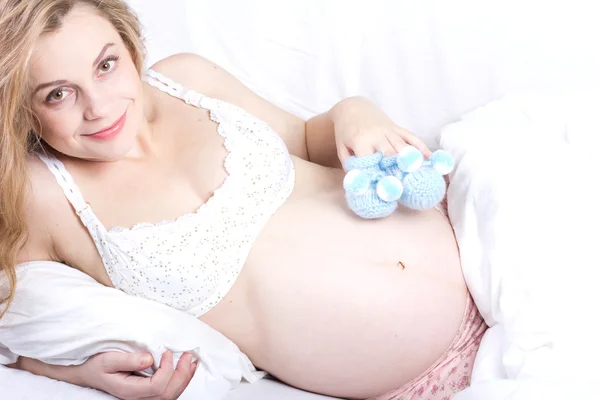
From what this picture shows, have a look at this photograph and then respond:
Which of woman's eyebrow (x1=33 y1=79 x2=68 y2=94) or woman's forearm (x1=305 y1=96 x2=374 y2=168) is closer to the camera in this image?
woman's eyebrow (x1=33 y1=79 x2=68 y2=94)

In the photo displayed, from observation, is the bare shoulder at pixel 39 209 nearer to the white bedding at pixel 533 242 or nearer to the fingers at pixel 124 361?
the fingers at pixel 124 361

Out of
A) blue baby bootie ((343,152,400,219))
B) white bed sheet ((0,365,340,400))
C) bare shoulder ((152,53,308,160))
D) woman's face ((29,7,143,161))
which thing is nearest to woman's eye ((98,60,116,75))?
woman's face ((29,7,143,161))

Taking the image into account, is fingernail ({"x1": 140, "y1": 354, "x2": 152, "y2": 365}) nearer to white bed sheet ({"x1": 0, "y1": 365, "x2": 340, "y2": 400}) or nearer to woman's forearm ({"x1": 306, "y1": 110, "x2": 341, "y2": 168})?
white bed sheet ({"x1": 0, "y1": 365, "x2": 340, "y2": 400})

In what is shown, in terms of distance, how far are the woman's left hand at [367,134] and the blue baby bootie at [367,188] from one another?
39 mm

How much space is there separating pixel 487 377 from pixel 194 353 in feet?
1.59

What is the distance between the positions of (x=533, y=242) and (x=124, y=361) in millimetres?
698

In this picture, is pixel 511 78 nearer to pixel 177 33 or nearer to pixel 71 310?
pixel 177 33

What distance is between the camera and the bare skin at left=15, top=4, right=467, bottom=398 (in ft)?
3.84

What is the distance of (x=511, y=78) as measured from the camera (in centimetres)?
170

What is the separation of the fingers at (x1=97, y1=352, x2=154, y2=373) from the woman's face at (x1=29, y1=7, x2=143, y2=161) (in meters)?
0.33

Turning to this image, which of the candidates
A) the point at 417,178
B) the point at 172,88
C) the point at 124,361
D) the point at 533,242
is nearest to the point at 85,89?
the point at 172,88

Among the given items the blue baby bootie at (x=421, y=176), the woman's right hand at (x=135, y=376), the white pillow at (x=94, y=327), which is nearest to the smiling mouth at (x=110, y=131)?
the white pillow at (x=94, y=327)

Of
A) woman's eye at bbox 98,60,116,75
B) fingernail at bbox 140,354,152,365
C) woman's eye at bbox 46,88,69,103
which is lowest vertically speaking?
fingernail at bbox 140,354,152,365

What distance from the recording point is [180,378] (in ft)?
3.82
